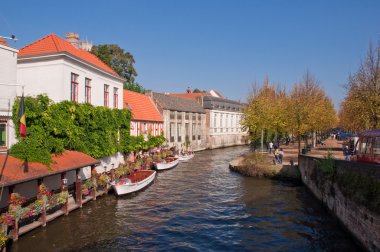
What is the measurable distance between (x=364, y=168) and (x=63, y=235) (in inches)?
533

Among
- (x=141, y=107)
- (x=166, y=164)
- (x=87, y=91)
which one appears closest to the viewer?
(x=87, y=91)

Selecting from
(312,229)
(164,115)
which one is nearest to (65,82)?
(312,229)

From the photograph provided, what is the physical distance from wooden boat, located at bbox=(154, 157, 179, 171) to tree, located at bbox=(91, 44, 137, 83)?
33.6 meters

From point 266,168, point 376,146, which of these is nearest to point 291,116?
point 266,168

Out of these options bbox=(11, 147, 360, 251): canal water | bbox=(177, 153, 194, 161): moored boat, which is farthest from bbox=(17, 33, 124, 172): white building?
bbox=(177, 153, 194, 161): moored boat

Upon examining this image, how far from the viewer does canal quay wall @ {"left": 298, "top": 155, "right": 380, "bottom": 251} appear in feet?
A: 37.3

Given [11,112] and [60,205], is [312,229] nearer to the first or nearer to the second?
[60,205]

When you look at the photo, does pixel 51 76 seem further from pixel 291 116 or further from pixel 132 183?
pixel 291 116

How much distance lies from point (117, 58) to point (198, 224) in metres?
54.7

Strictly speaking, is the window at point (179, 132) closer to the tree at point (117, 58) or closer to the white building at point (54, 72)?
the tree at point (117, 58)

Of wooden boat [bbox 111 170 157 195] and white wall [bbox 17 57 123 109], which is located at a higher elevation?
white wall [bbox 17 57 123 109]

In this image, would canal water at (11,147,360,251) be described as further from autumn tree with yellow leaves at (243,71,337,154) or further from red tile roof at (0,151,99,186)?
autumn tree with yellow leaves at (243,71,337,154)

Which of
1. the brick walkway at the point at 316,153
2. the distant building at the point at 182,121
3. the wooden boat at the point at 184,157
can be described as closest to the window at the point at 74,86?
the brick walkway at the point at 316,153

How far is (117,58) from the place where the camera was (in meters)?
65.5
